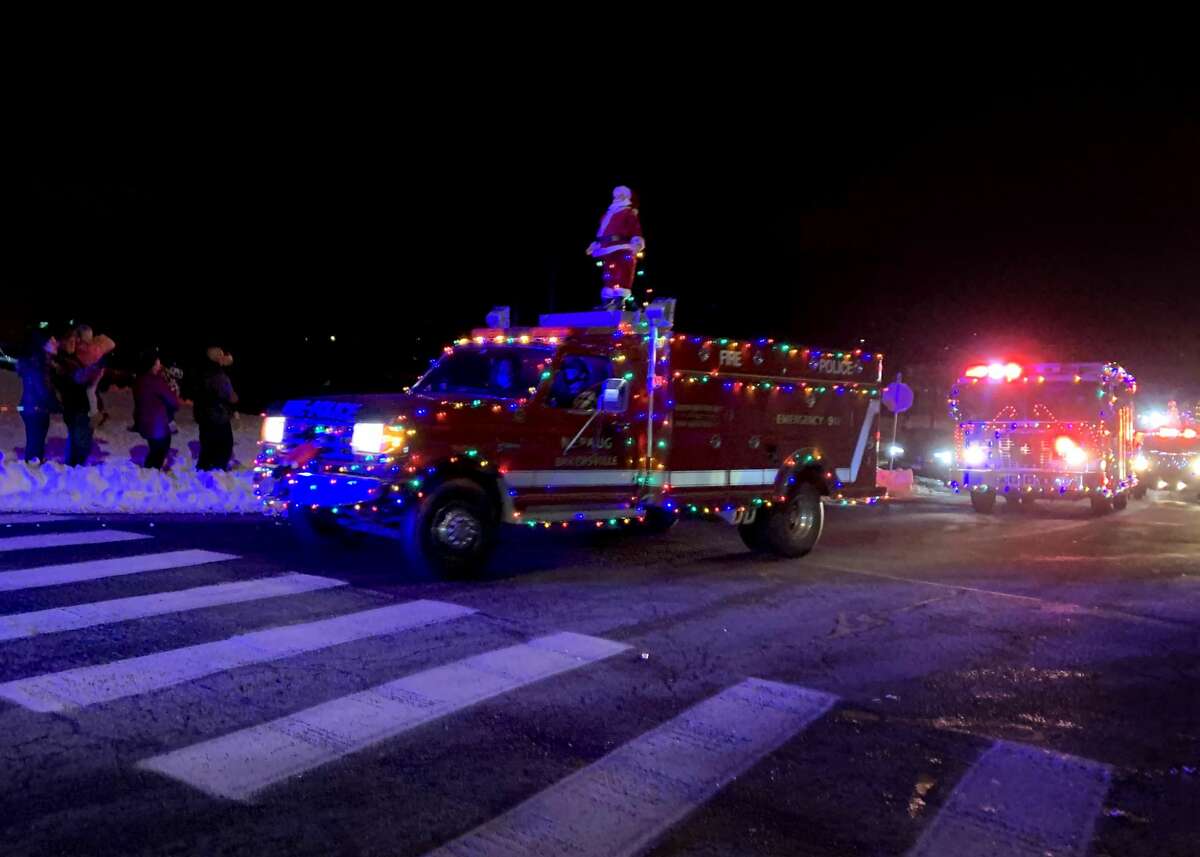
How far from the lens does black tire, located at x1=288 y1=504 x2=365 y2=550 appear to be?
35.0ft

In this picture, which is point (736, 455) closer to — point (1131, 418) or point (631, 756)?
point (631, 756)

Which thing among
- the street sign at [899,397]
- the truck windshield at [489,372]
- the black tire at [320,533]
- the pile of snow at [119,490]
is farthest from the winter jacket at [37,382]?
the street sign at [899,397]

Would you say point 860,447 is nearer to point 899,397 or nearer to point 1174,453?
point 899,397

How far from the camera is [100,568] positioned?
Result: 9.09 metres

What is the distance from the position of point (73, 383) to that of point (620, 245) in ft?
24.5

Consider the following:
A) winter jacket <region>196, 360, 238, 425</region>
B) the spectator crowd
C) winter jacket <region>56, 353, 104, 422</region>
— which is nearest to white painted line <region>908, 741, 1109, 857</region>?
winter jacket <region>196, 360, 238, 425</region>

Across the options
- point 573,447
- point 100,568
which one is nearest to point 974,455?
point 573,447

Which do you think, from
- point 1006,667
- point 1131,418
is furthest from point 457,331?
point 1006,667

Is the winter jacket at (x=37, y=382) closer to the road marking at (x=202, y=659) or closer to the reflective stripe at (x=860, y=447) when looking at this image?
the road marking at (x=202, y=659)

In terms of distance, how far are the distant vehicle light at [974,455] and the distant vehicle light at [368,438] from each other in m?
13.7

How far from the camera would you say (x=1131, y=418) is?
22.3m

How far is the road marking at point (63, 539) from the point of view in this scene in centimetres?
994

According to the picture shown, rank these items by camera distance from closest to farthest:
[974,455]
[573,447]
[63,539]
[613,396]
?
[613,396]
[63,539]
[573,447]
[974,455]

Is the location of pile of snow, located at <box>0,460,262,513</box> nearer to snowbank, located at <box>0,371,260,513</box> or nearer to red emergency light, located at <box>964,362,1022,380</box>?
snowbank, located at <box>0,371,260,513</box>
